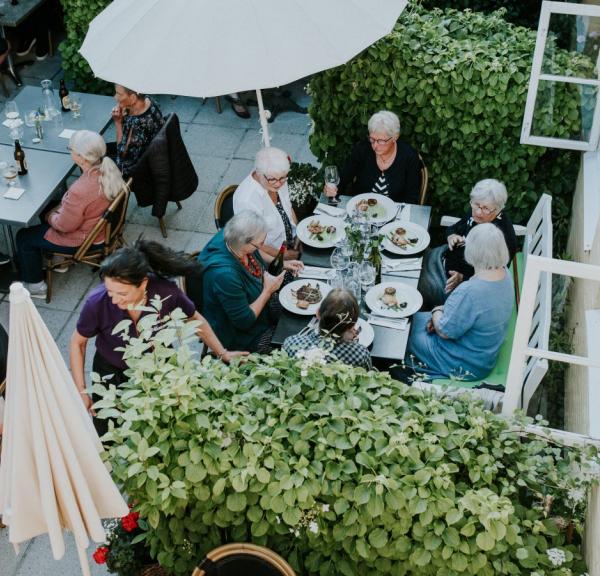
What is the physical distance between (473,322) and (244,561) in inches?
85.0

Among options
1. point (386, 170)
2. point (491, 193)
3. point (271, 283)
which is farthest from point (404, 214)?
point (271, 283)

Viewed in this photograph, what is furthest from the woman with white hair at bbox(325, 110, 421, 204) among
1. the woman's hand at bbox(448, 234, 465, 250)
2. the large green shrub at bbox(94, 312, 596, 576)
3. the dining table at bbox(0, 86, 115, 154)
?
the large green shrub at bbox(94, 312, 596, 576)

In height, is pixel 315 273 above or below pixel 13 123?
below

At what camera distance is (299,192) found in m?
6.59

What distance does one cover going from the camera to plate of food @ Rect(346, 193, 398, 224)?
603 centimetres

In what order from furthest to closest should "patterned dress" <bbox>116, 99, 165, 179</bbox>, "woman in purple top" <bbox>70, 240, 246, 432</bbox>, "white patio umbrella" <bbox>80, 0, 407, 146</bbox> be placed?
"patterned dress" <bbox>116, 99, 165, 179</bbox>
"white patio umbrella" <bbox>80, 0, 407, 146</bbox>
"woman in purple top" <bbox>70, 240, 246, 432</bbox>

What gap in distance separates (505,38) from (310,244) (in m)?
2.12

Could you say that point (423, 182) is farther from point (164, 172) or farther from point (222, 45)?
point (222, 45)

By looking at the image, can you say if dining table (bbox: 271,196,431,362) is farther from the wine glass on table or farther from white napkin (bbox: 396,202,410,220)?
the wine glass on table

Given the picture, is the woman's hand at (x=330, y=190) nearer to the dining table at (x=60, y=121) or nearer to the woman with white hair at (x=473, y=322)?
the woman with white hair at (x=473, y=322)

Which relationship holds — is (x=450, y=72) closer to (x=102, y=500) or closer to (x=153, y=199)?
(x=153, y=199)

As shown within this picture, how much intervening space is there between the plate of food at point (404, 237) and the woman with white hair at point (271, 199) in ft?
2.18

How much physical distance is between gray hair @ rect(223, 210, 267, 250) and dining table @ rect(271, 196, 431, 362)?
602 mm

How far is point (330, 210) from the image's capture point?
20.2 ft
